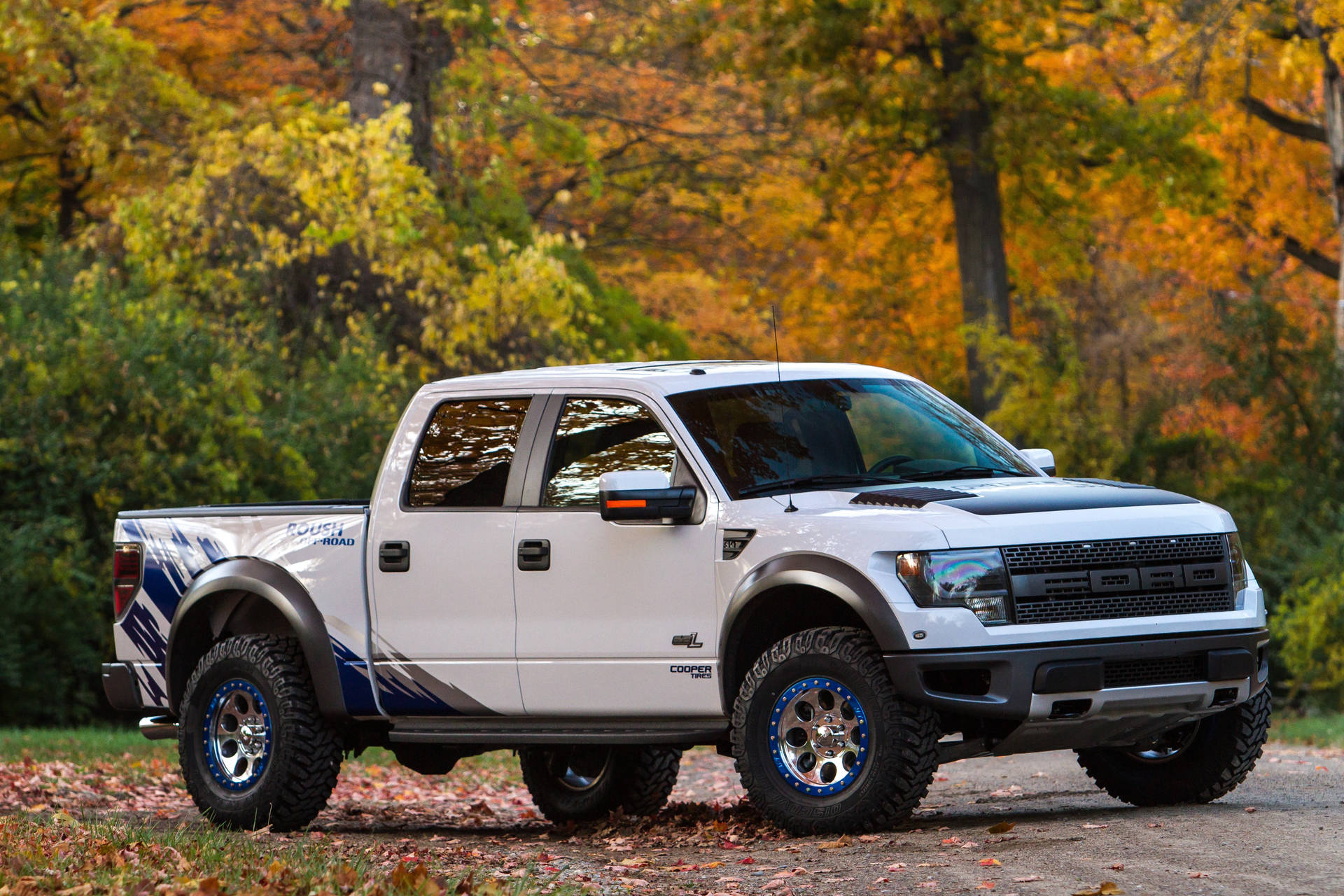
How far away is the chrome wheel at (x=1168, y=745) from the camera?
335 inches

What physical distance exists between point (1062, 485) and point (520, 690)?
2605mm

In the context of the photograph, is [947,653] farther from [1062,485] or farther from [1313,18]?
[1313,18]

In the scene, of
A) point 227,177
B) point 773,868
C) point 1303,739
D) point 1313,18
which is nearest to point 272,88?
point 227,177

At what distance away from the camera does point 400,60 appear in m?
23.6

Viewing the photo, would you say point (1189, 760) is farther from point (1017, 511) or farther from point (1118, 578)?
point (1017, 511)

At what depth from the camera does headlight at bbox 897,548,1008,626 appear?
7.40 m

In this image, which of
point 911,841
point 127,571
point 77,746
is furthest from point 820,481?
point 77,746

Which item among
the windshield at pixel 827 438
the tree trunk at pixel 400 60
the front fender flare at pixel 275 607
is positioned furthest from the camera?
the tree trunk at pixel 400 60

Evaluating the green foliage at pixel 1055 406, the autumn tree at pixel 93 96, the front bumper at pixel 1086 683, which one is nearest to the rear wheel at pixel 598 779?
the front bumper at pixel 1086 683

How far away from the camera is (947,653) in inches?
291

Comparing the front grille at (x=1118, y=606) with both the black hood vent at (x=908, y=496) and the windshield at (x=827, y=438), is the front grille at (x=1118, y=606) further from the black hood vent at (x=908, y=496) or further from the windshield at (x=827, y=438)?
the windshield at (x=827, y=438)

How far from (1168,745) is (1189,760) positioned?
12cm

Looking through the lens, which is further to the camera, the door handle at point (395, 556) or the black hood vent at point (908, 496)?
the door handle at point (395, 556)

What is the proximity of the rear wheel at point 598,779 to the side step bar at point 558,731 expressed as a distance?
103 cm
